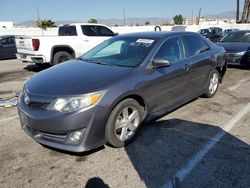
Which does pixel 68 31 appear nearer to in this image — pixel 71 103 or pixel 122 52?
pixel 122 52

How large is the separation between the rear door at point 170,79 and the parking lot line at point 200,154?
35.4 inches

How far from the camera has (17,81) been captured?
27.1 ft

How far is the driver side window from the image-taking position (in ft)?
14.2

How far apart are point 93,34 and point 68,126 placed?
7.87m

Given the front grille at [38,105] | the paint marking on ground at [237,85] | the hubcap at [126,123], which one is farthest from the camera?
the paint marking on ground at [237,85]

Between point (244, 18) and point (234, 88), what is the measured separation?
1632 inches

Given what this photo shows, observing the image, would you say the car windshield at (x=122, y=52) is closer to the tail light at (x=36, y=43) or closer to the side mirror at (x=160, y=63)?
the side mirror at (x=160, y=63)

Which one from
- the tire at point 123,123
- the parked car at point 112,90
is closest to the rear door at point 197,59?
the parked car at point 112,90

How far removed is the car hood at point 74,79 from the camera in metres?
3.33

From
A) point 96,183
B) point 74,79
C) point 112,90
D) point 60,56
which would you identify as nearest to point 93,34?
point 60,56

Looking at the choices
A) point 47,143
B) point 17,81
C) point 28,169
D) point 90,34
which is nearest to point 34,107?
point 47,143

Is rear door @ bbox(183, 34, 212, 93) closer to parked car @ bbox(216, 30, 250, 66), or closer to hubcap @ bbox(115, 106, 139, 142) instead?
hubcap @ bbox(115, 106, 139, 142)

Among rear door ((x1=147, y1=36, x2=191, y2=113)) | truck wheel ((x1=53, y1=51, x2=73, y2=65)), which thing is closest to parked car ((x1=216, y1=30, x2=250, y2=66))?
rear door ((x1=147, y1=36, x2=191, y2=113))

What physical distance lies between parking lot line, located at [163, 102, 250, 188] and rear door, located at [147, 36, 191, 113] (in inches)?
35.4
